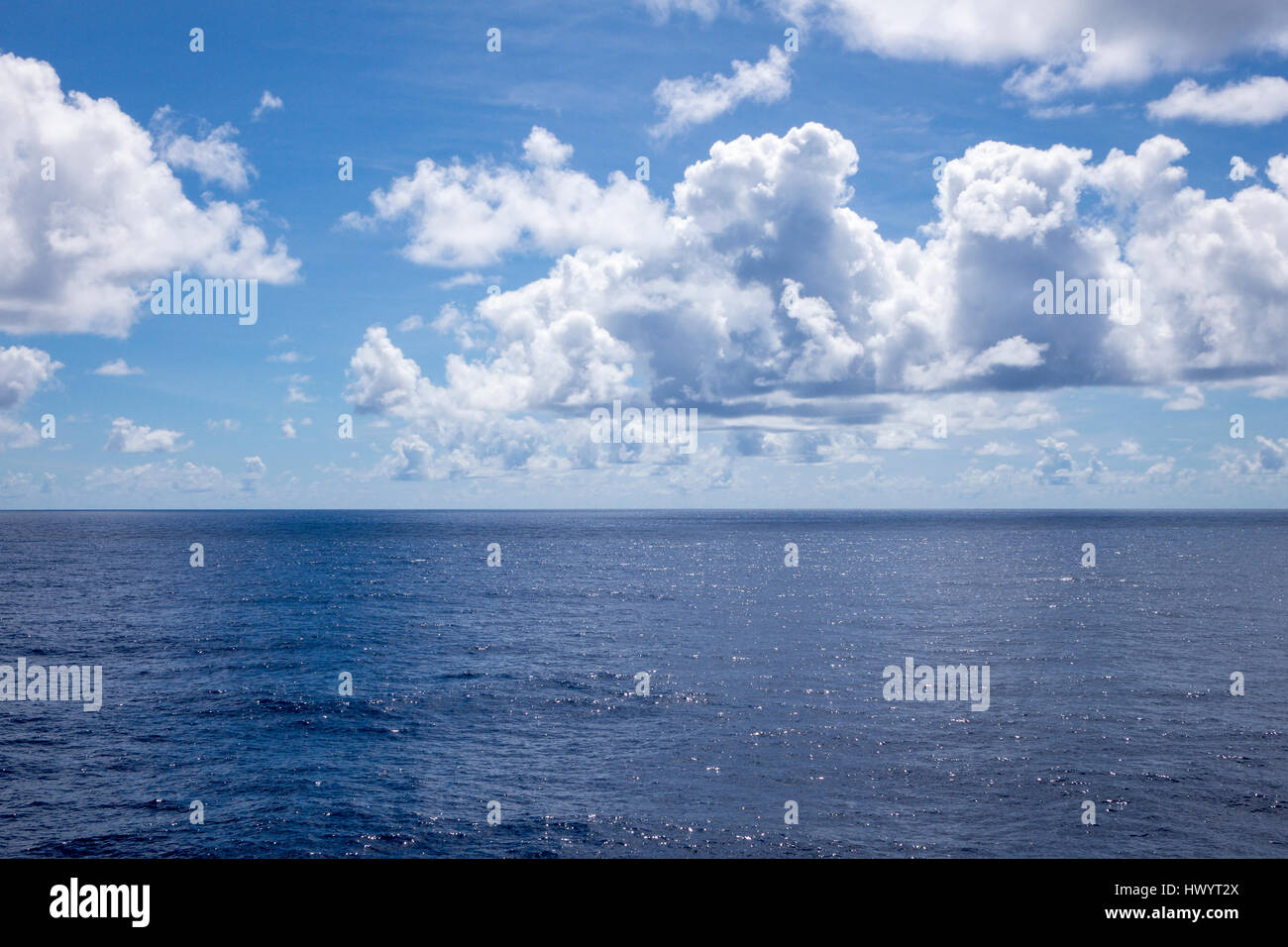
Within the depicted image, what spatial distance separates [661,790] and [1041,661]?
4417 cm

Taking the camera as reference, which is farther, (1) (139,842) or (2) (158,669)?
(2) (158,669)

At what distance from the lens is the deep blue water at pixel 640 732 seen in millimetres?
35188

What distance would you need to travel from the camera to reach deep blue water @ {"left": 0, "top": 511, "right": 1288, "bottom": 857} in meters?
35.2

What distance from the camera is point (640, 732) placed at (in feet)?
160

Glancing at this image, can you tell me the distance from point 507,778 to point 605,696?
16.7 m

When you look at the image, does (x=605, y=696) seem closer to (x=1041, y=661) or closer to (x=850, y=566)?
(x=1041, y=661)
